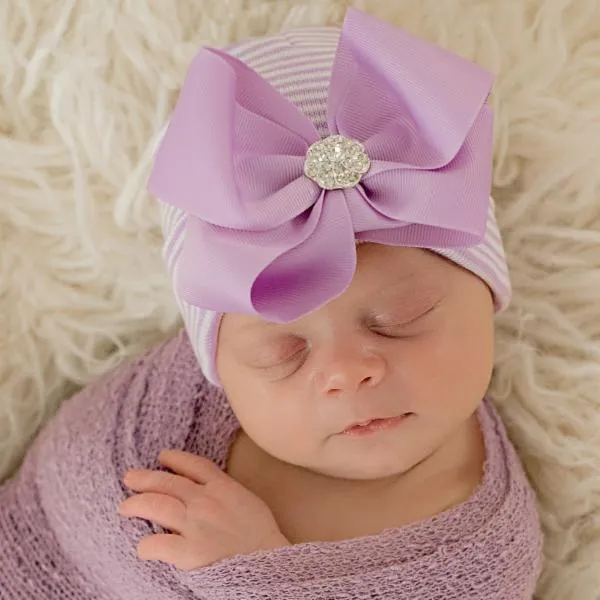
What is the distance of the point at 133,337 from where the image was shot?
1249 millimetres

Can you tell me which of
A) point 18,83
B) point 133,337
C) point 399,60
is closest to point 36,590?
point 133,337

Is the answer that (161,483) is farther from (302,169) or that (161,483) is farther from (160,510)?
(302,169)

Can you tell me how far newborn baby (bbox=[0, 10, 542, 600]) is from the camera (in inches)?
32.8

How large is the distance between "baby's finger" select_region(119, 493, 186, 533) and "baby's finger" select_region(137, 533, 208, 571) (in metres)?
0.01

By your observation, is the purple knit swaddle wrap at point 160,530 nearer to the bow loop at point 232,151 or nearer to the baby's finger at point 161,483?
the baby's finger at point 161,483

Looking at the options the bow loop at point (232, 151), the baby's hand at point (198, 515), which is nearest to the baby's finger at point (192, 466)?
the baby's hand at point (198, 515)


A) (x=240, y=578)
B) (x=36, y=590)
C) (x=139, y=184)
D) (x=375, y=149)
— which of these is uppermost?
(x=375, y=149)

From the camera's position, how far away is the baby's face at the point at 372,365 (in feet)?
2.99

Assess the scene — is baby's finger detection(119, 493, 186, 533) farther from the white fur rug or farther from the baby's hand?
the white fur rug

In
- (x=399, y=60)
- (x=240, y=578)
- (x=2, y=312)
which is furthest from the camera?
(x=2, y=312)

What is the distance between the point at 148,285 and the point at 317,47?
0.38 meters

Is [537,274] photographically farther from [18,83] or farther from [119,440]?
[18,83]

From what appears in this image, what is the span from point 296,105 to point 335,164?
0.38 ft

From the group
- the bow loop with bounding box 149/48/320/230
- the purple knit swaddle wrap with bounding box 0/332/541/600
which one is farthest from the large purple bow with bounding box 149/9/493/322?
Result: the purple knit swaddle wrap with bounding box 0/332/541/600
